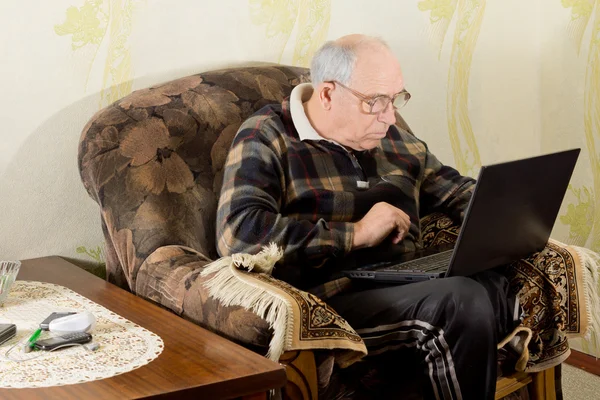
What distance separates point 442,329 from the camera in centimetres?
170

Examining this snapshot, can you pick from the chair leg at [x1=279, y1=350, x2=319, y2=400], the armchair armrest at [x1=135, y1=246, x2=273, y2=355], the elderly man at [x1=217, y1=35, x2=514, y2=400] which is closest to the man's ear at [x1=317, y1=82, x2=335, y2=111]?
the elderly man at [x1=217, y1=35, x2=514, y2=400]

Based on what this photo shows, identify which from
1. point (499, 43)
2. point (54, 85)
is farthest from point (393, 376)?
point (499, 43)

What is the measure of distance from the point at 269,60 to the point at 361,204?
0.62m

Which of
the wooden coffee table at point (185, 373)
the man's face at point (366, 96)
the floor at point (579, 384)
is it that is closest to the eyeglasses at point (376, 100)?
the man's face at point (366, 96)

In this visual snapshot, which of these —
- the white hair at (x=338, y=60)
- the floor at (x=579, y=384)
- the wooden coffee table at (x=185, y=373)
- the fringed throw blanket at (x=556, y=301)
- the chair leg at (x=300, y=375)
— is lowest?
the floor at (x=579, y=384)

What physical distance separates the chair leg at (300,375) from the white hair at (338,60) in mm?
773

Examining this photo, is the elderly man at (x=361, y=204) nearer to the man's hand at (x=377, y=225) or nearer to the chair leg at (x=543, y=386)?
the man's hand at (x=377, y=225)

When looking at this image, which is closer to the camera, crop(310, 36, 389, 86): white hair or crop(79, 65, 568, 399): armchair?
crop(79, 65, 568, 399): armchair

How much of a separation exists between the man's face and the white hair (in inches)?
0.7

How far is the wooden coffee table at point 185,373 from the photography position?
1.28 meters

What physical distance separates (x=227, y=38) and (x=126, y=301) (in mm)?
Result: 884

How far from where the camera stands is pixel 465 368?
5.51 feet

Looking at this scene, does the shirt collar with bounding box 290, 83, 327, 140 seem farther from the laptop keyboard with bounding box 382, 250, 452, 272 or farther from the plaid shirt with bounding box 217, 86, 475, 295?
the laptop keyboard with bounding box 382, 250, 452, 272

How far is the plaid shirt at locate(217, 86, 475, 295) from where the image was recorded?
186 cm
